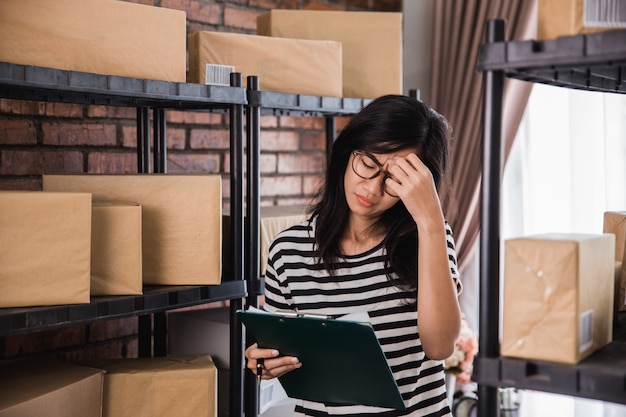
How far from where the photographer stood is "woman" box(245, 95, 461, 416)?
1.49 meters

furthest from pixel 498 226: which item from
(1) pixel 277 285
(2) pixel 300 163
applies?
(2) pixel 300 163

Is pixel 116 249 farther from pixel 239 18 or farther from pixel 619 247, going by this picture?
pixel 239 18

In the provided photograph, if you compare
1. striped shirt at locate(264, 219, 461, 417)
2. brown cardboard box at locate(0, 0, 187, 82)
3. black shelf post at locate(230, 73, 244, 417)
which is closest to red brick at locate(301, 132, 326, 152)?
black shelf post at locate(230, 73, 244, 417)

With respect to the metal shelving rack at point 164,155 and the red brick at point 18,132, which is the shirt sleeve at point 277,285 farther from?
the red brick at point 18,132

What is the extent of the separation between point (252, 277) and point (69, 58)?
0.74 metres

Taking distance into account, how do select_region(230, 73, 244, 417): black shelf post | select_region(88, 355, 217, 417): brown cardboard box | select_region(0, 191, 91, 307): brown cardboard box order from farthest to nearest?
select_region(230, 73, 244, 417): black shelf post
select_region(88, 355, 217, 417): brown cardboard box
select_region(0, 191, 91, 307): brown cardboard box

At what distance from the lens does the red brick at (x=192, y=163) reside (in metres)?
2.54

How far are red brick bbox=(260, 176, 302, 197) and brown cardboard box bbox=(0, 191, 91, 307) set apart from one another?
143 centimetres

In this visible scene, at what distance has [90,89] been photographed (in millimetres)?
1598

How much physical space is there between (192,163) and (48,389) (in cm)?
121

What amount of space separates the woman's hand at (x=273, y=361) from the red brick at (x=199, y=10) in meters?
1.42

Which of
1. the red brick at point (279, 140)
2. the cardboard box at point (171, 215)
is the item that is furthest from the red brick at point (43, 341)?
the red brick at point (279, 140)

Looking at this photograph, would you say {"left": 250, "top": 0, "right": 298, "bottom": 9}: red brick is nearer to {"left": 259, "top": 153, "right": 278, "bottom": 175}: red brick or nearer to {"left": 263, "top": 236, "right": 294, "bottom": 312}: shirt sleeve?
{"left": 259, "top": 153, "right": 278, "bottom": 175}: red brick

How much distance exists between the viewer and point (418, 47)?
3322 mm
